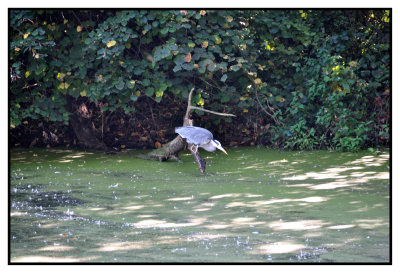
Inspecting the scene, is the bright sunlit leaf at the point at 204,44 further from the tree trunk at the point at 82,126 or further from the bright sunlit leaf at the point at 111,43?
the tree trunk at the point at 82,126

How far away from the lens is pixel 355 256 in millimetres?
3232

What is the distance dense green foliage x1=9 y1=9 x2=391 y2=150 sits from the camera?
6551 mm

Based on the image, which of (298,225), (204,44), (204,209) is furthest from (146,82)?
(298,225)

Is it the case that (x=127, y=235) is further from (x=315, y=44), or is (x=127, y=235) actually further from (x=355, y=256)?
(x=315, y=44)

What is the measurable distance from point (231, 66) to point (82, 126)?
2271 millimetres

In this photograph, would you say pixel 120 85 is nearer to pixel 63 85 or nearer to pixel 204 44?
pixel 63 85

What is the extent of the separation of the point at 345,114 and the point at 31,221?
427cm

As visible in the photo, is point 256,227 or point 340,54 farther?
point 340,54

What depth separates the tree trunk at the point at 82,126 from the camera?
24.7ft

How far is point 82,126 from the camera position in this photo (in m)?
7.57

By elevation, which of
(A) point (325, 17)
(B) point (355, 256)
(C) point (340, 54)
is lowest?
(B) point (355, 256)

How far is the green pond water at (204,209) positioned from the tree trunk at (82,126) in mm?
705

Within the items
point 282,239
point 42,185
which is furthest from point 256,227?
point 42,185

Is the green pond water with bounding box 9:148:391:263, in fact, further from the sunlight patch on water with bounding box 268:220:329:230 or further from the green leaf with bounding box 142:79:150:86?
the green leaf with bounding box 142:79:150:86
